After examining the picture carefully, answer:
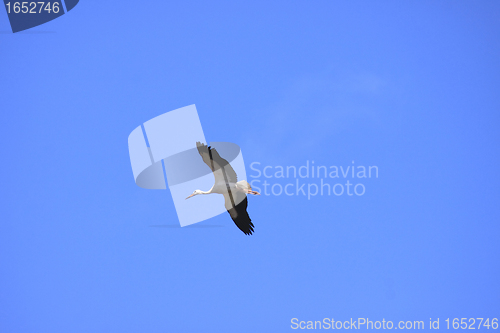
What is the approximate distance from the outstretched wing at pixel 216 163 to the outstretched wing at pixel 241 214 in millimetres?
412

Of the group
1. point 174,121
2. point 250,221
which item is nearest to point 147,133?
point 174,121

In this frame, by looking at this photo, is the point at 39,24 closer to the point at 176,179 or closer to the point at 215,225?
the point at 176,179

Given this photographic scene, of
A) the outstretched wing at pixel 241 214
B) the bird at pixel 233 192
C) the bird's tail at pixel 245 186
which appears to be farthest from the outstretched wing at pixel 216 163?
the outstretched wing at pixel 241 214

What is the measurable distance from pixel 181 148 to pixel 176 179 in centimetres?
98

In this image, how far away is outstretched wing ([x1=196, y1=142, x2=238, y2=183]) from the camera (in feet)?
21.9

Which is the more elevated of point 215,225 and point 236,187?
point 236,187

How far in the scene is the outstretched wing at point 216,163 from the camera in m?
6.66

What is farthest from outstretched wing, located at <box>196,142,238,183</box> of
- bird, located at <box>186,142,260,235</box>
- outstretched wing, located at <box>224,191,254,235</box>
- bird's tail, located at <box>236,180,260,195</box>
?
outstretched wing, located at <box>224,191,254,235</box>

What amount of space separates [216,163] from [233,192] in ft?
2.86

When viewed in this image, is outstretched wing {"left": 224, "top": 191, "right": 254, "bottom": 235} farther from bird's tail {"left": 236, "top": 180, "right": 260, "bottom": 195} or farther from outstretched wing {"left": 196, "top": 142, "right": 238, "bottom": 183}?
outstretched wing {"left": 196, "top": 142, "right": 238, "bottom": 183}

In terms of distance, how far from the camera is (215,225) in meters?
7.82

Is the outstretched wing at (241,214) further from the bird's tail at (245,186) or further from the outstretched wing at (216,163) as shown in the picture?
the outstretched wing at (216,163)

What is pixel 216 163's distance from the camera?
7.07 m

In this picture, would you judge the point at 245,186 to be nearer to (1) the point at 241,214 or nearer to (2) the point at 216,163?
(1) the point at 241,214
